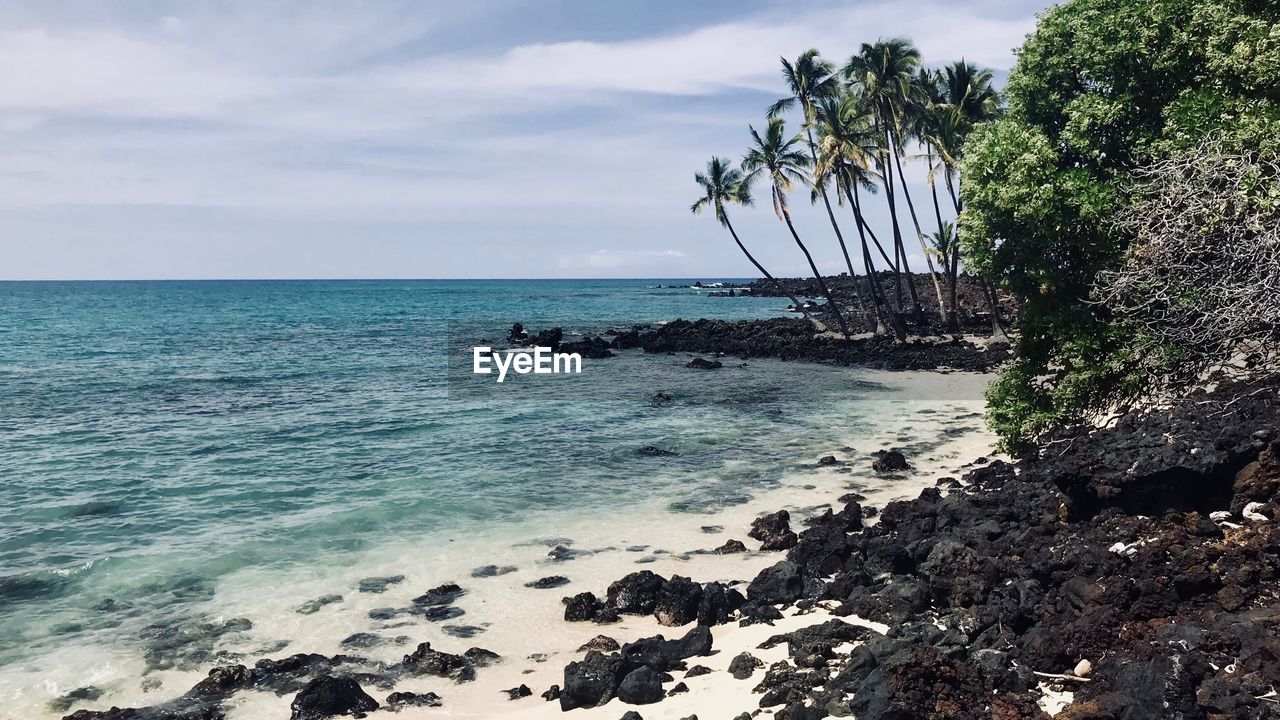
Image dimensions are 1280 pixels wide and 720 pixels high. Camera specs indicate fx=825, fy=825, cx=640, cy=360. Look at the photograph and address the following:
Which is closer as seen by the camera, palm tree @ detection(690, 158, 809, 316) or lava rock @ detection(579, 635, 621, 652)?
lava rock @ detection(579, 635, 621, 652)

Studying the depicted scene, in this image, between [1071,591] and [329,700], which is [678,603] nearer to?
[329,700]

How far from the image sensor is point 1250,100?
1289 cm

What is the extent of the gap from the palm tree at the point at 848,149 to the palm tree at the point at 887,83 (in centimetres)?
87

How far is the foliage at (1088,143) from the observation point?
532 inches

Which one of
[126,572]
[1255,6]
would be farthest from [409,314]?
[1255,6]

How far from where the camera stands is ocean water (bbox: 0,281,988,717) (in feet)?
44.8

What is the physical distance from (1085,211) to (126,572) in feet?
61.6

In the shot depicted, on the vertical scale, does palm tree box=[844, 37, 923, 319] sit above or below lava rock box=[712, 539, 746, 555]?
above

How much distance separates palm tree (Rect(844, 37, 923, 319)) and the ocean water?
1365 centimetres

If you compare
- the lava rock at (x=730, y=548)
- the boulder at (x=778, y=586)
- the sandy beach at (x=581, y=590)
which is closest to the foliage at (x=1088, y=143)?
the sandy beach at (x=581, y=590)

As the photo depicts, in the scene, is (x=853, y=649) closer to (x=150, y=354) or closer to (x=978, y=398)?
(x=978, y=398)

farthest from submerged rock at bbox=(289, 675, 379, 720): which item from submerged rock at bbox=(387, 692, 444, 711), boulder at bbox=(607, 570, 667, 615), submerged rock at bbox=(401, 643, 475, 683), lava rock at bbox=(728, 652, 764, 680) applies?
lava rock at bbox=(728, 652, 764, 680)

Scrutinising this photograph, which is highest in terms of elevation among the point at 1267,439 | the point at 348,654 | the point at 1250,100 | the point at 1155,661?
the point at 1250,100

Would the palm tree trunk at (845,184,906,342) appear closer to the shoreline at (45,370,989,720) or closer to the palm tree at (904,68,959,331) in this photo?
the palm tree at (904,68,959,331)
